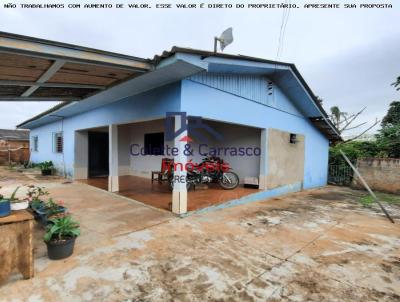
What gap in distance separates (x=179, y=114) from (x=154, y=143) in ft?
15.1

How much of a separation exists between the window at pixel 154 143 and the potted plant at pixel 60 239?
225 inches

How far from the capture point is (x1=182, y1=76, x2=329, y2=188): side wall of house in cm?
466

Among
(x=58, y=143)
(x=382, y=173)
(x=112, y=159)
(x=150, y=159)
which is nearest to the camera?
(x=112, y=159)

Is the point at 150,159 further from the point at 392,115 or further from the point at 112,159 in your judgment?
the point at 392,115

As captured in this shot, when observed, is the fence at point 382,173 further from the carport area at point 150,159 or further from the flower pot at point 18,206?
the flower pot at point 18,206

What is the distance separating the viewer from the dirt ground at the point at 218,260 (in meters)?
2.16

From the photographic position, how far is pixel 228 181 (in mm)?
6973

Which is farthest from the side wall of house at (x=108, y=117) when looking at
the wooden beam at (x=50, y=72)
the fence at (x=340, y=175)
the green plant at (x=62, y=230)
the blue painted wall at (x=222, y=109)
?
the fence at (x=340, y=175)

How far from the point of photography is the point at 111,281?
2295 mm

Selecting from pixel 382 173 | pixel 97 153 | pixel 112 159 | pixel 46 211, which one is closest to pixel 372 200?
pixel 382 173

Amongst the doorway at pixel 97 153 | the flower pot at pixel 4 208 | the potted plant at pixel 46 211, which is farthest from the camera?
the doorway at pixel 97 153

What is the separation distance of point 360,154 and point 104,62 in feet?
34.8

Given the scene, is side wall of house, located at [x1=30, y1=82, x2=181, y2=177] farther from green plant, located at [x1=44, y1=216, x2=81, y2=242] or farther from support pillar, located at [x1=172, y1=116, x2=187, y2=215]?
green plant, located at [x1=44, y1=216, x2=81, y2=242]

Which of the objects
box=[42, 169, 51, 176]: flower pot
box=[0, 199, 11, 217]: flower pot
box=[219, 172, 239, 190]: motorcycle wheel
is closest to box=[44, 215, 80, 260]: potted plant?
box=[0, 199, 11, 217]: flower pot
